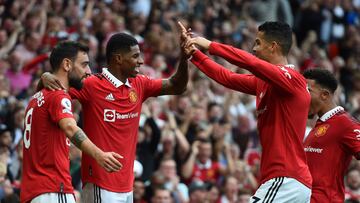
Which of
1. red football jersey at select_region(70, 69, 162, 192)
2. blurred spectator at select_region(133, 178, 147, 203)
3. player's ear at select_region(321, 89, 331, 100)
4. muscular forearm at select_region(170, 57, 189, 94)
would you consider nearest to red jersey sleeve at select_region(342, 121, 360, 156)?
player's ear at select_region(321, 89, 331, 100)

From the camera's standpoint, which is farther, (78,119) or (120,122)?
(78,119)

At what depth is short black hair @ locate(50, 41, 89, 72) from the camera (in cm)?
1001

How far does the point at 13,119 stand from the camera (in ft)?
50.1

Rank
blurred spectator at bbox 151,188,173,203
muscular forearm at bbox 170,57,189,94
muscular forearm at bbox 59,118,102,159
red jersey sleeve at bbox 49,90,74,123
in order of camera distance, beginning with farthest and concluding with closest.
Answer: blurred spectator at bbox 151,188,173,203, muscular forearm at bbox 170,57,189,94, red jersey sleeve at bbox 49,90,74,123, muscular forearm at bbox 59,118,102,159

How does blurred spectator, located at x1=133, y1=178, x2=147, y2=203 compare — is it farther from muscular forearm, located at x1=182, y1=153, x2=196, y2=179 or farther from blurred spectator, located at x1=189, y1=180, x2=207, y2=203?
muscular forearm, located at x1=182, y1=153, x2=196, y2=179

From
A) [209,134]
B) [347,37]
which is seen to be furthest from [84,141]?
[347,37]

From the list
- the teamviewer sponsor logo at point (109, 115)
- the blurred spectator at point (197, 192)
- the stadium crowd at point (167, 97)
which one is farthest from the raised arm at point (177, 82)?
the blurred spectator at point (197, 192)

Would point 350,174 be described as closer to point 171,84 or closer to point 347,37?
point 171,84

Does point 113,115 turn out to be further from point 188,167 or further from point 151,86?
point 188,167

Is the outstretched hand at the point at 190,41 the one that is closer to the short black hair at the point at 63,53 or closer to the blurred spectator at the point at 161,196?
the short black hair at the point at 63,53

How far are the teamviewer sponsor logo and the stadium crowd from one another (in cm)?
214

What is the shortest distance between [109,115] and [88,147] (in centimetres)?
112

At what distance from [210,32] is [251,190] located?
7858 millimetres

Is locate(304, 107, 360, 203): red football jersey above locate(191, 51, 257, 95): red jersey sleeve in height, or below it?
below
